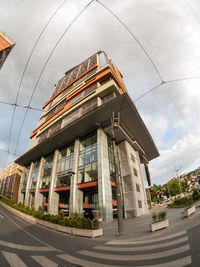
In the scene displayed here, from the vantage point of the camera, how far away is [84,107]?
96.0 feet

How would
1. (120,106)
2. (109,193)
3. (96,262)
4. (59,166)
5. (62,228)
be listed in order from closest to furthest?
(96,262)
(62,228)
(109,193)
(120,106)
(59,166)

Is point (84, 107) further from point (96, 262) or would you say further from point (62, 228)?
point (96, 262)

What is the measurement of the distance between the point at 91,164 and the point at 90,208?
Answer: 27.3ft

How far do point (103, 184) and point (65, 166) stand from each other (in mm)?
11784

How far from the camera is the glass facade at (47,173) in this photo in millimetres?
30788

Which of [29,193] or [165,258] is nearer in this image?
[165,258]

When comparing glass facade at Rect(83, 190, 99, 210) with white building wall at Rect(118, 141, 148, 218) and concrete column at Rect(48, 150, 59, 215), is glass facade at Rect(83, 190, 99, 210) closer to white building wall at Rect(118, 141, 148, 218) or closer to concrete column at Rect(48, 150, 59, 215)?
white building wall at Rect(118, 141, 148, 218)

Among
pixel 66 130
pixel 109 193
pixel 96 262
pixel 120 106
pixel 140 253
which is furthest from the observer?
pixel 66 130

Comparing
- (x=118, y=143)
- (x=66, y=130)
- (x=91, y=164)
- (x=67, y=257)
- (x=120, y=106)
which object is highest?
(x=120, y=106)

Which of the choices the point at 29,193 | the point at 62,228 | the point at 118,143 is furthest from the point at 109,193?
the point at 29,193

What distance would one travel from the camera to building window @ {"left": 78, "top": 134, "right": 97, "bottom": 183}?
22.2 meters

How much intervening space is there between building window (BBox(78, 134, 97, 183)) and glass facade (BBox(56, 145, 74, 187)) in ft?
10.5

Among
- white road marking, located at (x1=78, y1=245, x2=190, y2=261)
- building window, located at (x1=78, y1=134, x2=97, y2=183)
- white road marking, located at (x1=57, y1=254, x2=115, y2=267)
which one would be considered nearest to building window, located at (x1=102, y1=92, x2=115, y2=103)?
building window, located at (x1=78, y1=134, x2=97, y2=183)

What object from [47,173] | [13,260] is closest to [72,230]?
[13,260]
